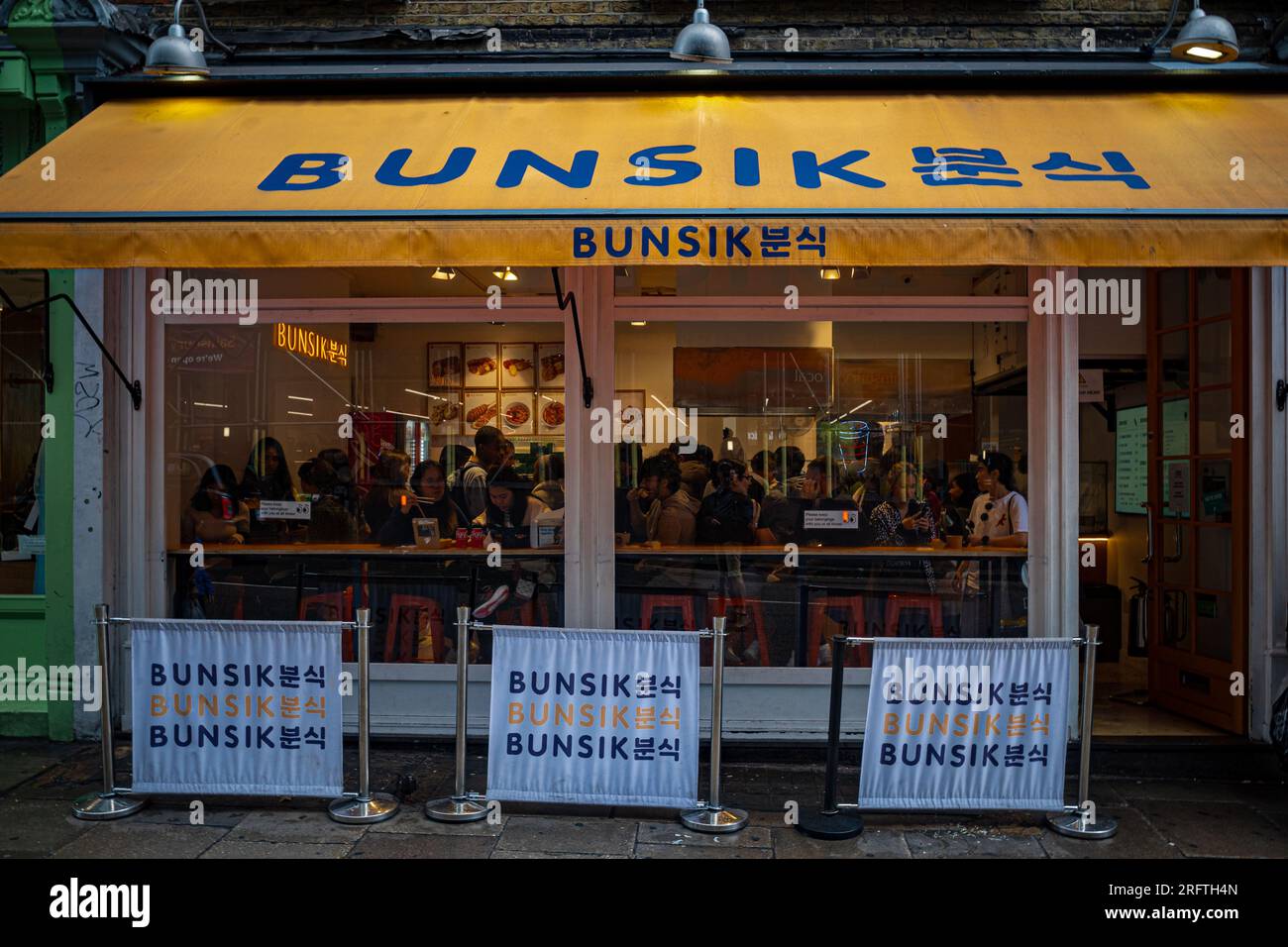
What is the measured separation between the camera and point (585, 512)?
707 cm

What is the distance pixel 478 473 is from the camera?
7.40 metres

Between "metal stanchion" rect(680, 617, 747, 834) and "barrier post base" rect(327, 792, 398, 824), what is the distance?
5.24 ft

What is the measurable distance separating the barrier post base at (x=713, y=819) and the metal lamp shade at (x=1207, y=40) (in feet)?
16.5

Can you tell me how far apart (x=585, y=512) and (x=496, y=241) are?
222cm

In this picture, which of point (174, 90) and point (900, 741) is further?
point (174, 90)

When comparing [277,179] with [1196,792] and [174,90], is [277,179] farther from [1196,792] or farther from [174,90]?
[1196,792]

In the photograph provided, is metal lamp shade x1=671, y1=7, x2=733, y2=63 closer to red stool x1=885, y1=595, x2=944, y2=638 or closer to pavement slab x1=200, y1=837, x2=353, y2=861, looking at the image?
red stool x1=885, y1=595, x2=944, y2=638

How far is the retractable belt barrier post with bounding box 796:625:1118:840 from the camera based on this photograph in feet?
17.9

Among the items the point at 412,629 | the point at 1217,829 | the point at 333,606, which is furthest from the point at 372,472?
the point at 1217,829

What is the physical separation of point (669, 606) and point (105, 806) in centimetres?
357

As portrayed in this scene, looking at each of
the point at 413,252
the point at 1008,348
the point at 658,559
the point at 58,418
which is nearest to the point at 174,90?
the point at 58,418

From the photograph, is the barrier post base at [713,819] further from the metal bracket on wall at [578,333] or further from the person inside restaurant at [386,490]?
the person inside restaurant at [386,490]
